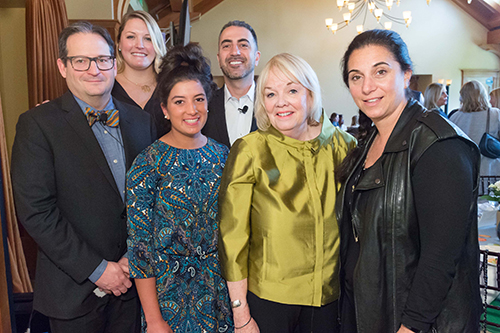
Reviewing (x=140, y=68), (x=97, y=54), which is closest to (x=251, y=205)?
(x=97, y=54)

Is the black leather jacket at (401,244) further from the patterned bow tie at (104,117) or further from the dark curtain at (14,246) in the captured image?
the dark curtain at (14,246)

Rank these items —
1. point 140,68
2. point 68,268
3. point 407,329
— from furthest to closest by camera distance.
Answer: point 140,68 < point 68,268 < point 407,329

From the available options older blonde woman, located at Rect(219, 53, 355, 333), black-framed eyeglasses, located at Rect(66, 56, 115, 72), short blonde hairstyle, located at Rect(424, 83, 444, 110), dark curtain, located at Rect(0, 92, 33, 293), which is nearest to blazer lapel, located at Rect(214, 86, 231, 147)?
older blonde woman, located at Rect(219, 53, 355, 333)

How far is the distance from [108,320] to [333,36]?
1149cm

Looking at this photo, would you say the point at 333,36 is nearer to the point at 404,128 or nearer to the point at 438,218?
the point at 404,128

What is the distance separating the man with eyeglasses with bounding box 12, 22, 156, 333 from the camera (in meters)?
1.53

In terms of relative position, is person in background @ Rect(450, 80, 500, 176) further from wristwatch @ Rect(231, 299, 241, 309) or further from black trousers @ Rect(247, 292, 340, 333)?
wristwatch @ Rect(231, 299, 241, 309)

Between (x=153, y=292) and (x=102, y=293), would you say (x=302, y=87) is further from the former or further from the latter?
(x=102, y=293)

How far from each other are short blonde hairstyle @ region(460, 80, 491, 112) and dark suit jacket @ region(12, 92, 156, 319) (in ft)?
14.1

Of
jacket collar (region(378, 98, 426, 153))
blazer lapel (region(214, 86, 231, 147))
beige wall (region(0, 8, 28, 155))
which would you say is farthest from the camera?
beige wall (region(0, 8, 28, 155))

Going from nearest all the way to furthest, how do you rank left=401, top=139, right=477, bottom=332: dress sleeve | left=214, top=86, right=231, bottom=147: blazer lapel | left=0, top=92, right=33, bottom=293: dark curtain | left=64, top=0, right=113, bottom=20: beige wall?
left=401, top=139, right=477, bottom=332: dress sleeve, left=214, top=86, right=231, bottom=147: blazer lapel, left=0, top=92, right=33, bottom=293: dark curtain, left=64, top=0, right=113, bottom=20: beige wall

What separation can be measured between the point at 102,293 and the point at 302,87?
1.30m

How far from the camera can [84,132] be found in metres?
1.64

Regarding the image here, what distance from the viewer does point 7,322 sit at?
5.33 feet
